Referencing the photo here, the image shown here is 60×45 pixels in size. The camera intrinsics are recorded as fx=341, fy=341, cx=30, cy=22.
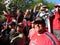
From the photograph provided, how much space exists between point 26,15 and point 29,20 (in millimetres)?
349

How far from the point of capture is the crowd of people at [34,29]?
740 cm

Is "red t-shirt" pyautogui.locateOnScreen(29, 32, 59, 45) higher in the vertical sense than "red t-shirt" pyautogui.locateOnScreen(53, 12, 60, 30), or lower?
higher

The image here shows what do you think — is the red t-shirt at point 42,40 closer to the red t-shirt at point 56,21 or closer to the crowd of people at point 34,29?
the crowd of people at point 34,29

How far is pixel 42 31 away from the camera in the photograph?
7.43m

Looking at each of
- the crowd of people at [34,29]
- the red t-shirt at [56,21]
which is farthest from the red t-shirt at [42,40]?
the red t-shirt at [56,21]

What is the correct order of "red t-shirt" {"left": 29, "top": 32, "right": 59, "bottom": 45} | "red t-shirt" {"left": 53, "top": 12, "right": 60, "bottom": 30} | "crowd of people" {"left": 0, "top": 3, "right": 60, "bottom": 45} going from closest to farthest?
"red t-shirt" {"left": 29, "top": 32, "right": 59, "bottom": 45}
"crowd of people" {"left": 0, "top": 3, "right": 60, "bottom": 45}
"red t-shirt" {"left": 53, "top": 12, "right": 60, "bottom": 30}

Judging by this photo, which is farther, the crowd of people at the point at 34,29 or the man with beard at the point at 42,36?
the crowd of people at the point at 34,29

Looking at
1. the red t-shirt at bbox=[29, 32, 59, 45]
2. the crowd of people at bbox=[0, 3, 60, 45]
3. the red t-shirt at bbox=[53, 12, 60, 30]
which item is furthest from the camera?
the red t-shirt at bbox=[53, 12, 60, 30]

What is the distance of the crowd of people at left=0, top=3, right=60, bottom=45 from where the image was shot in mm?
7398

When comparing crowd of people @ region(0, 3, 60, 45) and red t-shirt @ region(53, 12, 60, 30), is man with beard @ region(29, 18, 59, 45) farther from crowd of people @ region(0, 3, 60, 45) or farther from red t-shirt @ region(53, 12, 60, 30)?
red t-shirt @ region(53, 12, 60, 30)

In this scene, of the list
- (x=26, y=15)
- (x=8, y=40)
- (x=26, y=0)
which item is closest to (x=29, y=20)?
(x=26, y=15)

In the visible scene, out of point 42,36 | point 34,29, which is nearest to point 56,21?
point 34,29

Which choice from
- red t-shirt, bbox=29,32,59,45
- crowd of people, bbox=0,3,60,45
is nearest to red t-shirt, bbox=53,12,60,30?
crowd of people, bbox=0,3,60,45

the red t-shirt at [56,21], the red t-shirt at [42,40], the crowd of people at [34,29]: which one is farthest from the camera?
the red t-shirt at [56,21]
